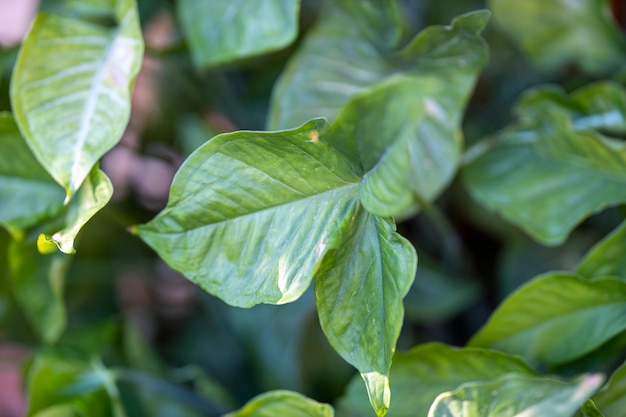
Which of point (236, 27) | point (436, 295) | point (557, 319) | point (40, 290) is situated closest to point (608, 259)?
point (557, 319)

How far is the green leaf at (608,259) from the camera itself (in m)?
0.38

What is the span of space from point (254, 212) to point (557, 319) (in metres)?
0.19

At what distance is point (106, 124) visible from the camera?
352mm

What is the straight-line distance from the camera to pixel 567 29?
0.52 m

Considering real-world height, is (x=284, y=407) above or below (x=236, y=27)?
below

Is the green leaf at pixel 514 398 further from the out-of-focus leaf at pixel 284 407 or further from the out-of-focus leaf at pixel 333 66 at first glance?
the out-of-focus leaf at pixel 333 66

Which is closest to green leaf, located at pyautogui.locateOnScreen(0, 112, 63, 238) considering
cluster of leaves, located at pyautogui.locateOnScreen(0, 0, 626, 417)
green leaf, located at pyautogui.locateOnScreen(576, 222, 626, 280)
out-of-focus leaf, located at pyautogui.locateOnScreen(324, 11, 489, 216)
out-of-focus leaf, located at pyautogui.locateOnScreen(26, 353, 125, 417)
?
cluster of leaves, located at pyautogui.locateOnScreen(0, 0, 626, 417)

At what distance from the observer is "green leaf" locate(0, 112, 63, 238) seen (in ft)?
1.35

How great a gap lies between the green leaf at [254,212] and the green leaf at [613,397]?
0.16 m

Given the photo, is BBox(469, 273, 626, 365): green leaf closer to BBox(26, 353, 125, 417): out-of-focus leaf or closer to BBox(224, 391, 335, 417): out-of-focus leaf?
BBox(224, 391, 335, 417): out-of-focus leaf

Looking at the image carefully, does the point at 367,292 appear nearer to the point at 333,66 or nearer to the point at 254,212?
the point at 254,212

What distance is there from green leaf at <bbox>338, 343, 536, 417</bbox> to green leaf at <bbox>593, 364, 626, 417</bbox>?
0.03 meters

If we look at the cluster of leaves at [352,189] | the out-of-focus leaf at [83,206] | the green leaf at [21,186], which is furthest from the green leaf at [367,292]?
the green leaf at [21,186]

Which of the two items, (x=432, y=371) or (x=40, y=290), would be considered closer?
(x=432, y=371)
